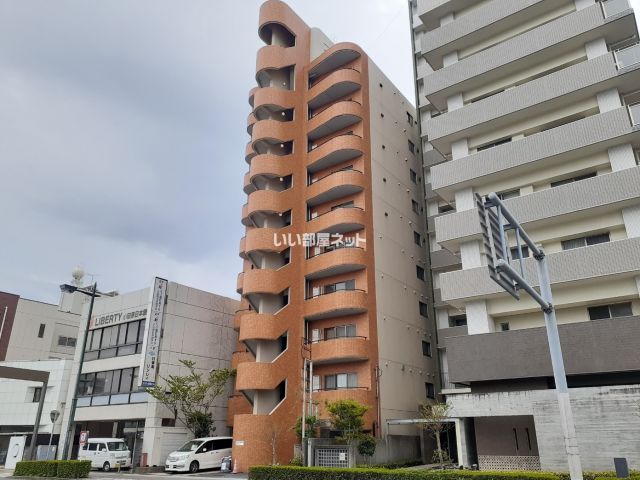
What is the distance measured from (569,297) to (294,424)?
18523 millimetres

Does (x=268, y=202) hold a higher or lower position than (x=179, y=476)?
higher

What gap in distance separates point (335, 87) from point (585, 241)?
2327 cm

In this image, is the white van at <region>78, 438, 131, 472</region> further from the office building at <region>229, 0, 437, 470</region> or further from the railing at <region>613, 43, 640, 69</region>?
the railing at <region>613, 43, 640, 69</region>

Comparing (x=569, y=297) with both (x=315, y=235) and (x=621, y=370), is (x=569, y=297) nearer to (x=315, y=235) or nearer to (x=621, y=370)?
(x=621, y=370)

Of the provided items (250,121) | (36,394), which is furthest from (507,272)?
(36,394)

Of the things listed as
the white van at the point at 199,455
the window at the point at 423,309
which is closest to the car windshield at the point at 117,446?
the white van at the point at 199,455

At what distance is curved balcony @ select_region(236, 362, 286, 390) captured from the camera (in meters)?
34.9

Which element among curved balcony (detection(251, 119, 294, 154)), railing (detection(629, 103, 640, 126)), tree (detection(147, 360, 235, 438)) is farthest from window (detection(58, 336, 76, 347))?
railing (detection(629, 103, 640, 126))

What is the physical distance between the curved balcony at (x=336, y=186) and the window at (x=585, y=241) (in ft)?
50.3

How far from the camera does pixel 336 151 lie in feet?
134

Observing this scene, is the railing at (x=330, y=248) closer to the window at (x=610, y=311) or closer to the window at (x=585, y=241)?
the window at (x=585, y=241)

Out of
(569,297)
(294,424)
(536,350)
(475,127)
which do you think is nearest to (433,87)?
(475,127)

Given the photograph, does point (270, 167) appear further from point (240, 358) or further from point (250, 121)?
point (240, 358)

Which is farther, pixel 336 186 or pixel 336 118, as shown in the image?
pixel 336 118
